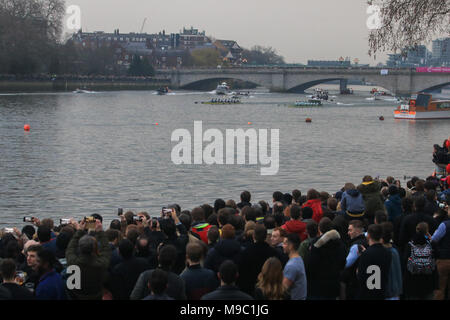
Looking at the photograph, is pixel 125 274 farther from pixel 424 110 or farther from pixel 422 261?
pixel 424 110

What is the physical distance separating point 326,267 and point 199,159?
26081mm

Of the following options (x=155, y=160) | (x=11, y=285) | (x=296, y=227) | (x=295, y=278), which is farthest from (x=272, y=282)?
(x=155, y=160)

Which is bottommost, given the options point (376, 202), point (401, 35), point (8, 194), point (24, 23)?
point (8, 194)

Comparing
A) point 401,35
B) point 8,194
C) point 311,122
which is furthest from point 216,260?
point 311,122

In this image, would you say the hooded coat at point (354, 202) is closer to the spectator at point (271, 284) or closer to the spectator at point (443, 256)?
the spectator at point (443, 256)

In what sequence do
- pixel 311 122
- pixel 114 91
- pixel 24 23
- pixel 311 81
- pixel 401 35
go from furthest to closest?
A: 1. pixel 114 91
2. pixel 311 81
3. pixel 24 23
4. pixel 311 122
5. pixel 401 35

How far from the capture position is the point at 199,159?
33562 millimetres

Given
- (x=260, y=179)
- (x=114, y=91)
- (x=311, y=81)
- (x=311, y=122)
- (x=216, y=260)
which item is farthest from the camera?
(x=114, y=91)

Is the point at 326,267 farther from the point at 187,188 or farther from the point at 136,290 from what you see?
the point at 187,188

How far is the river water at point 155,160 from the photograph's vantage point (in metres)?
23.0

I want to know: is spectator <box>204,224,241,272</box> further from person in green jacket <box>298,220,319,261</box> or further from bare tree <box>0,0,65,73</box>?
bare tree <box>0,0,65,73</box>

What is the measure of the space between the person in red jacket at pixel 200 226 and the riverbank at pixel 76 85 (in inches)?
3765

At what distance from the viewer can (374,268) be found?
718cm

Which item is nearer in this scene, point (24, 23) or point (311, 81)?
point (24, 23)
